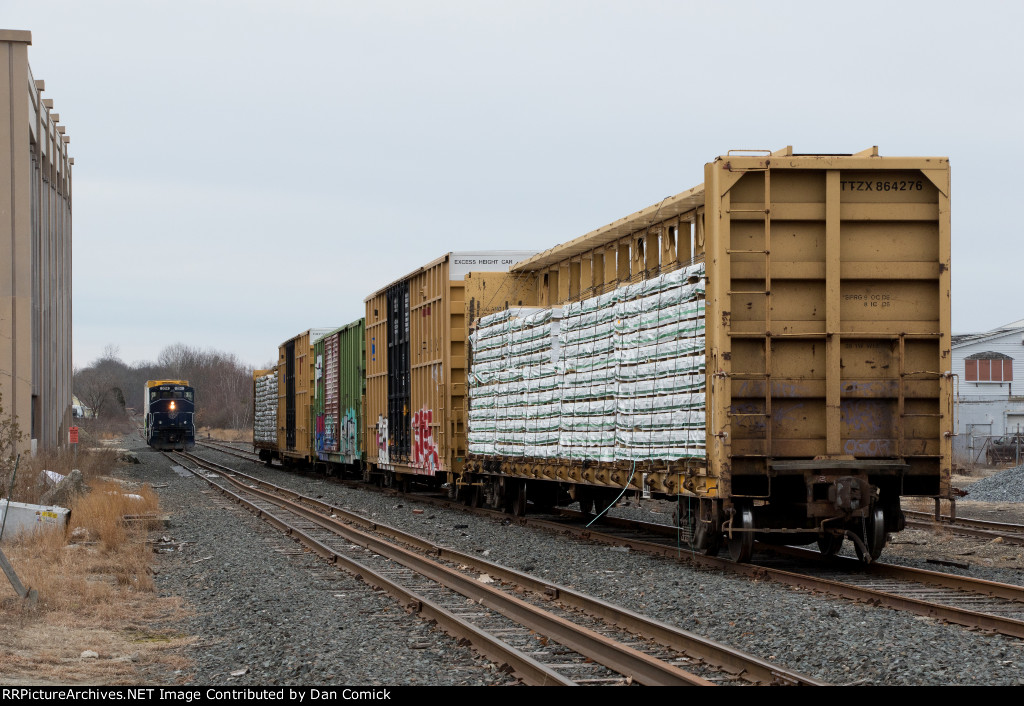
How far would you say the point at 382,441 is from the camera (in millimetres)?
25641

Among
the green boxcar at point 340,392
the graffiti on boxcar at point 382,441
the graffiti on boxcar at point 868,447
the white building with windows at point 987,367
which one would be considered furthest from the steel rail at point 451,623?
the white building with windows at point 987,367

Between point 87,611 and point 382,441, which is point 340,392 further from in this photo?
point 87,611

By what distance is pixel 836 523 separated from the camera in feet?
36.8

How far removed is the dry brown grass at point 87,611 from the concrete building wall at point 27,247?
41.0 feet

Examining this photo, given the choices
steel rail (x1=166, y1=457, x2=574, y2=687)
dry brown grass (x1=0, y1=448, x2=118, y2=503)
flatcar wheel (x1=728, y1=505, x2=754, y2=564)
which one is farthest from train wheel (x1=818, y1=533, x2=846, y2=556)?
dry brown grass (x1=0, y1=448, x2=118, y2=503)

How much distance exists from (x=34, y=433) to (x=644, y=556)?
24582 mm

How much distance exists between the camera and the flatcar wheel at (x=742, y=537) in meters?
11.1

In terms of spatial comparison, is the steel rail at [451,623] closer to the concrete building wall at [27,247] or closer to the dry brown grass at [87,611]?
the dry brown grass at [87,611]

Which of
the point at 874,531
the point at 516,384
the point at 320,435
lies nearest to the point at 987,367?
the point at 320,435

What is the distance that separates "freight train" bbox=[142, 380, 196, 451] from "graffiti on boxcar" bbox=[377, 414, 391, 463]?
36423 millimetres

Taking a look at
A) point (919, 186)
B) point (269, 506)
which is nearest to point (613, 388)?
point (919, 186)

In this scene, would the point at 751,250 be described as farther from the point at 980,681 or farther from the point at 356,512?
the point at 356,512

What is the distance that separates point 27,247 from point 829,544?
24.3 metres

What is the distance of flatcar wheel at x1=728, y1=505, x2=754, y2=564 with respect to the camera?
11.1 metres
